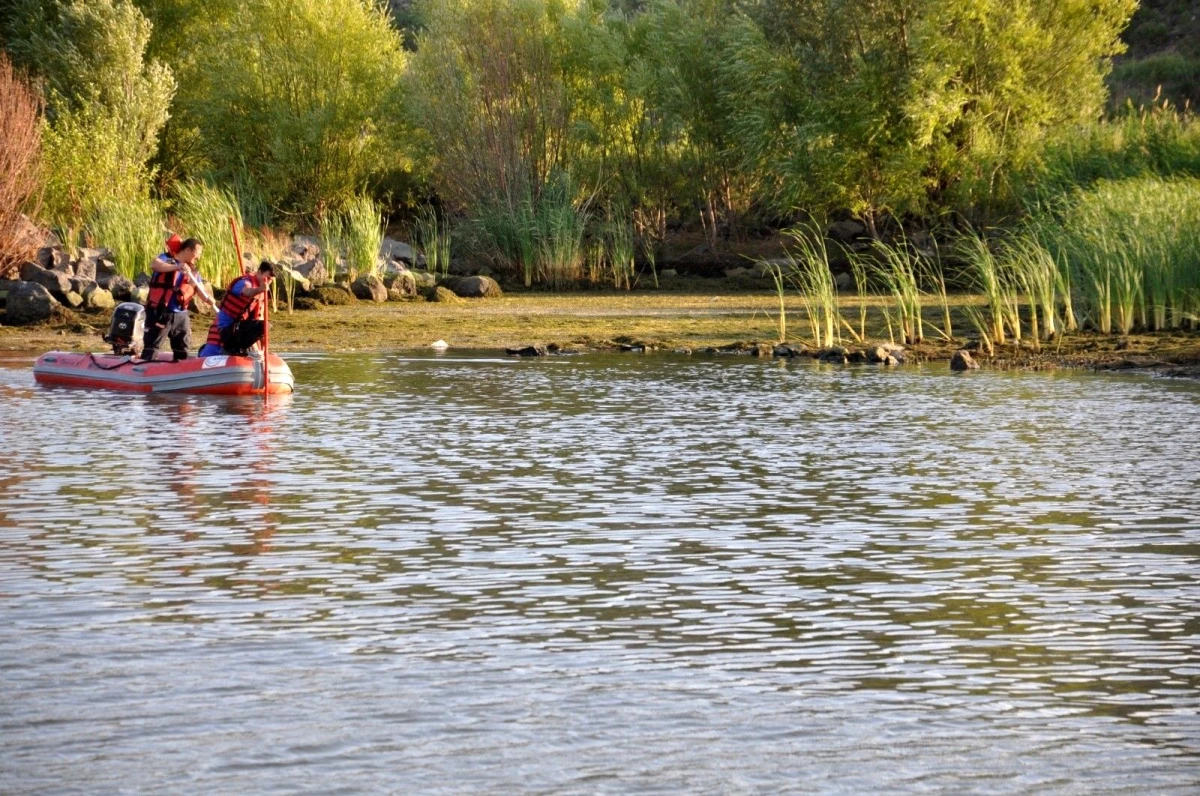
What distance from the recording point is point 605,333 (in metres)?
27.1

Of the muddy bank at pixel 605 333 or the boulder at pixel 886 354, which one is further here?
the boulder at pixel 886 354

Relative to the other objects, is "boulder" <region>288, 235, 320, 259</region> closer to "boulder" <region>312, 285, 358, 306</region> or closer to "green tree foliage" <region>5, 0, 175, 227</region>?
"boulder" <region>312, 285, 358, 306</region>

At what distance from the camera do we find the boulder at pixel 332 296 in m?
31.5

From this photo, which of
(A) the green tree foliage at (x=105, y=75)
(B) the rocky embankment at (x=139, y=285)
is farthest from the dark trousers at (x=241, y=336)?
(A) the green tree foliage at (x=105, y=75)

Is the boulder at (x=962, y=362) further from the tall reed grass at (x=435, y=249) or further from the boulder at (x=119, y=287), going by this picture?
the tall reed grass at (x=435, y=249)

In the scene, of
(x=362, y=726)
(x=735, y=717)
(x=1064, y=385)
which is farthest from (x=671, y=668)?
(x=1064, y=385)

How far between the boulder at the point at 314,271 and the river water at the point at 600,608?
17.2m

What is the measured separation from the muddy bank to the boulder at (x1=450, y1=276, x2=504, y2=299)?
0.85 meters

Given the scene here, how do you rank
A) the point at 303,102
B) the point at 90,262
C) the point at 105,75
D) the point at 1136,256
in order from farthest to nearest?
1. the point at 303,102
2. the point at 105,75
3. the point at 90,262
4. the point at 1136,256

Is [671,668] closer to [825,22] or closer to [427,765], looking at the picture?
[427,765]

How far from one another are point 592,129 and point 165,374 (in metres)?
23.9

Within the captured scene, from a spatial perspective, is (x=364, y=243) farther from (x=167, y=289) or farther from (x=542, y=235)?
(x=167, y=289)

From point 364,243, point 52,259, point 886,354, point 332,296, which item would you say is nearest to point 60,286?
point 52,259

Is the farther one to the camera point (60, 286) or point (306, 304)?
point (306, 304)
